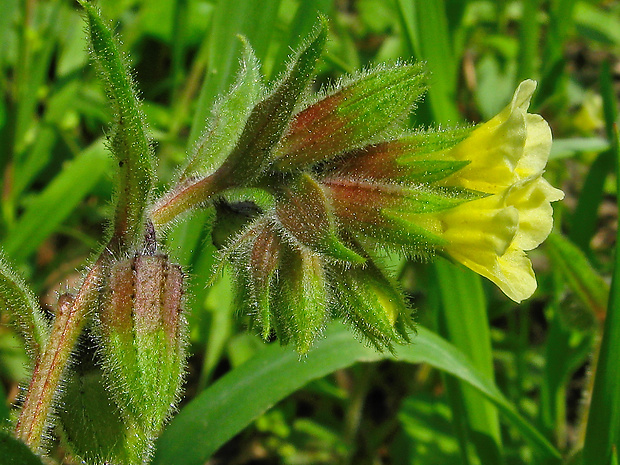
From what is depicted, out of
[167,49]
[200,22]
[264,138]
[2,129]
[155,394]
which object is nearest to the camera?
[155,394]

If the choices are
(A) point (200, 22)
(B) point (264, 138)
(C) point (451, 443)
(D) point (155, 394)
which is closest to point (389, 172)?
(B) point (264, 138)

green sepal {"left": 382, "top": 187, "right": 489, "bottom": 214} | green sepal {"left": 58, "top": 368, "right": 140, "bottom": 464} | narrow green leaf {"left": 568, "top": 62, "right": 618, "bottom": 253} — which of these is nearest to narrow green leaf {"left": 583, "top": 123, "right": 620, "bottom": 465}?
green sepal {"left": 382, "top": 187, "right": 489, "bottom": 214}

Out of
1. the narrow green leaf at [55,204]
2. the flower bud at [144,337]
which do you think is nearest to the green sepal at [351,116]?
the flower bud at [144,337]

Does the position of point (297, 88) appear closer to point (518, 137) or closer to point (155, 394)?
point (518, 137)

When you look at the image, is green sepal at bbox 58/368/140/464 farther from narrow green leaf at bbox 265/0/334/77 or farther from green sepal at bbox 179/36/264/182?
narrow green leaf at bbox 265/0/334/77

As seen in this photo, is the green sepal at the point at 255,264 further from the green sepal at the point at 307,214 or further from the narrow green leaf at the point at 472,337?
the narrow green leaf at the point at 472,337
